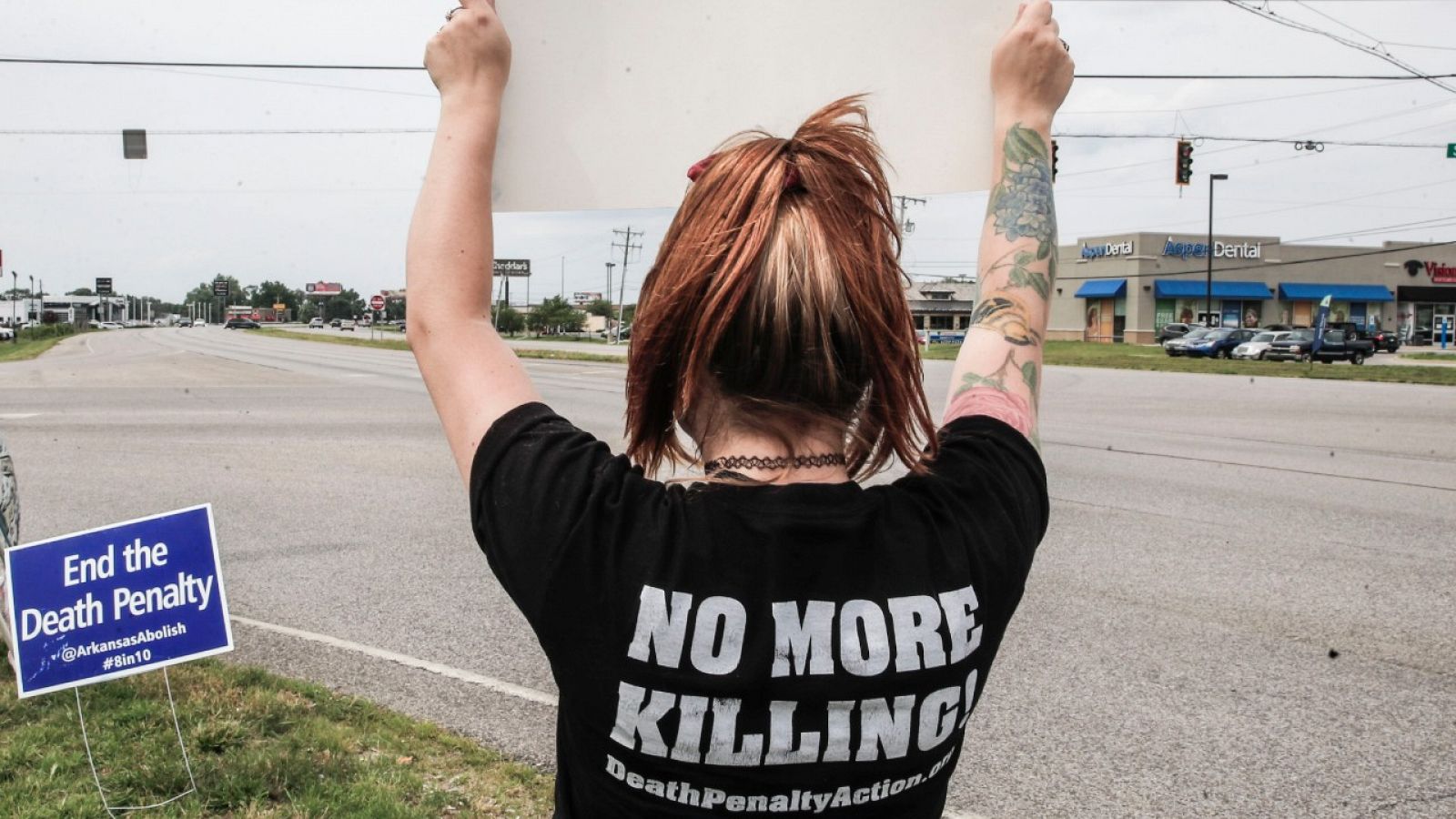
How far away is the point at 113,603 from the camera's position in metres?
3.41

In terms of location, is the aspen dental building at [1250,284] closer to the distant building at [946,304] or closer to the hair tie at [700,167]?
the distant building at [946,304]

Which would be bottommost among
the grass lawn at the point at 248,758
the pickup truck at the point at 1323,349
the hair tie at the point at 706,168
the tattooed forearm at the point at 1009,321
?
the grass lawn at the point at 248,758

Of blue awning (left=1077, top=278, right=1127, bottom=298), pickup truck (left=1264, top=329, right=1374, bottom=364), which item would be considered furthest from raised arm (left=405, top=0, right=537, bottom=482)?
blue awning (left=1077, top=278, right=1127, bottom=298)

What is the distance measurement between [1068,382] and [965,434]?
86.0 ft

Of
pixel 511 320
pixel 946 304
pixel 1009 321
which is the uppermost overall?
pixel 946 304

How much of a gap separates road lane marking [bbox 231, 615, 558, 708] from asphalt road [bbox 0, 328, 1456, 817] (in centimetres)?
2

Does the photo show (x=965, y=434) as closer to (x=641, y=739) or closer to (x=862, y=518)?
(x=862, y=518)

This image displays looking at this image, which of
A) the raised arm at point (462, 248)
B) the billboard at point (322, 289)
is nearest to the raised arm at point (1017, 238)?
the raised arm at point (462, 248)

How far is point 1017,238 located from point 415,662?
13.9 ft

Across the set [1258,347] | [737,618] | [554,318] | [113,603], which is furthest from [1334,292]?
[737,618]

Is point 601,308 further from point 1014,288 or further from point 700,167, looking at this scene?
point 700,167

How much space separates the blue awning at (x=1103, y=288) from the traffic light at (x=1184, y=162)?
3562 centimetres

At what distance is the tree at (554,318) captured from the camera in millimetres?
93500

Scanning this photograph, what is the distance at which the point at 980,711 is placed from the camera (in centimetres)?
→ 455
